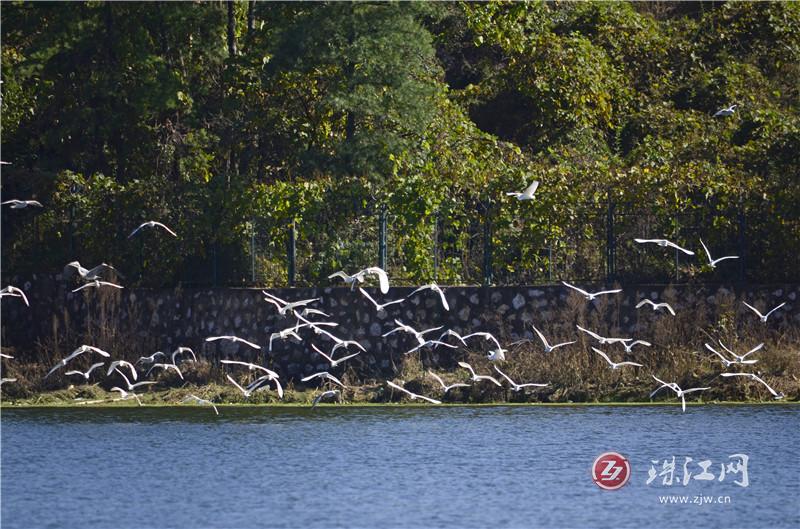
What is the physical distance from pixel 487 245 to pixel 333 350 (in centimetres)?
374

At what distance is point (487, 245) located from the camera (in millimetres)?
28906

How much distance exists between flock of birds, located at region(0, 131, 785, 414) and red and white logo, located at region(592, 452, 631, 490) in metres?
2.14

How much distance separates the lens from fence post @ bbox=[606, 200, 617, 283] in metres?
28.6

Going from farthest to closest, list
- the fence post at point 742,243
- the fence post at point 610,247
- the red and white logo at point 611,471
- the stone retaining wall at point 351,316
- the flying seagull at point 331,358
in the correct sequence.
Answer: the fence post at point 610,247 < the fence post at point 742,243 < the stone retaining wall at point 351,316 < the flying seagull at point 331,358 < the red and white logo at point 611,471

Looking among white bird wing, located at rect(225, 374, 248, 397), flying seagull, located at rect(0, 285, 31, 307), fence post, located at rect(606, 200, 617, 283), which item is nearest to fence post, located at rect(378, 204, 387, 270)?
white bird wing, located at rect(225, 374, 248, 397)

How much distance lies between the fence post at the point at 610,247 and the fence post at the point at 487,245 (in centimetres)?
207

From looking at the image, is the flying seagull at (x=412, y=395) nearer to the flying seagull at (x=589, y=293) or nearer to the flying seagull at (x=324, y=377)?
the flying seagull at (x=324, y=377)

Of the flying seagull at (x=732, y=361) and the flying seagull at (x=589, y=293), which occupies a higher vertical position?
the flying seagull at (x=589, y=293)

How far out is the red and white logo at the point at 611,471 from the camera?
74.2ft

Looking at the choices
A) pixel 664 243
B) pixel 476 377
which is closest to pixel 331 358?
pixel 476 377

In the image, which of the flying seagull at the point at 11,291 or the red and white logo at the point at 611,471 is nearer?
the red and white logo at the point at 611,471

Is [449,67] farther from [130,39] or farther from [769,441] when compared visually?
[769,441]

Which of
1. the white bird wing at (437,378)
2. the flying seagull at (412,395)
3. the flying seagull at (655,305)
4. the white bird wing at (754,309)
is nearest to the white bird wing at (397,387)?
the flying seagull at (412,395)

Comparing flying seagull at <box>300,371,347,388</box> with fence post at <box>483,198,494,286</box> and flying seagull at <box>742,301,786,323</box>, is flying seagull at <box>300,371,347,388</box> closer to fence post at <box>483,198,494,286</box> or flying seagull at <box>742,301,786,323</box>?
fence post at <box>483,198,494,286</box>
